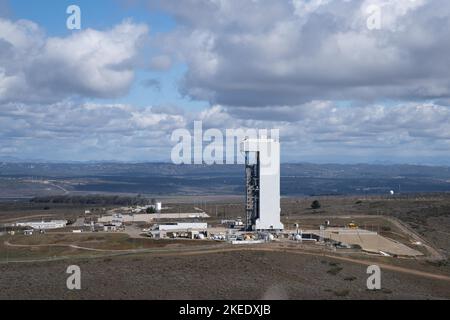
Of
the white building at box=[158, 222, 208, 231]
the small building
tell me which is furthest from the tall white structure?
the small building

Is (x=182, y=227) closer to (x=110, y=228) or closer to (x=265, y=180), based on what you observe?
(x=110, y=228)

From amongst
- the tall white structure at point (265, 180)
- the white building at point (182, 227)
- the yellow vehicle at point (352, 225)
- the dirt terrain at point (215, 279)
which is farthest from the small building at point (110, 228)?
the yellow vehicle at point (352, 225)

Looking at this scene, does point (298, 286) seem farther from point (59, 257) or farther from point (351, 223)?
point (351, 223)

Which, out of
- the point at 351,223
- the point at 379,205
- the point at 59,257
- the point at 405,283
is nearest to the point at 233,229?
the point at 351,223

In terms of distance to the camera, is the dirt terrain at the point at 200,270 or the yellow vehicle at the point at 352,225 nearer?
the dirt terrain at the point at 200,270

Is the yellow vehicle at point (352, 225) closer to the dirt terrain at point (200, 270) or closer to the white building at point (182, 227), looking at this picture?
the dirt terrain at point (200, 270)

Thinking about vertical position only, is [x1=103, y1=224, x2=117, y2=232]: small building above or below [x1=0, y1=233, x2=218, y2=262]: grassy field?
above

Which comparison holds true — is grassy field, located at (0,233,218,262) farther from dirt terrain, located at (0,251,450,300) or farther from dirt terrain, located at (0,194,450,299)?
dirt terrain, located at (0,251,450,300)

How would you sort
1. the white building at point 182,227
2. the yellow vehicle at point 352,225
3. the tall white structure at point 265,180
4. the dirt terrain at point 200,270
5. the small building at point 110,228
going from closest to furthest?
the dirt terrain at point 200,270
the tall white structure at point 265,180
the white building at point 182,227
the small building at point 110,228
the yellow vehicle at point 352,225
